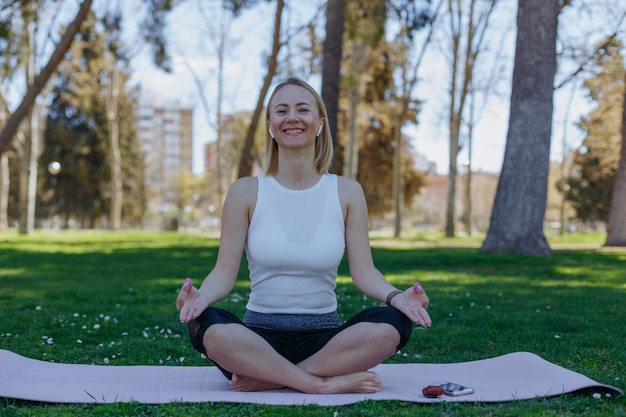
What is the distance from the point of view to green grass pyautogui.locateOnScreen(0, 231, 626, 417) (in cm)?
290

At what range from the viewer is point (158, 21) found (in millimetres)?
15453

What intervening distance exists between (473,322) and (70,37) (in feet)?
33.0

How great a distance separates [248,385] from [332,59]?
9425 millimetres

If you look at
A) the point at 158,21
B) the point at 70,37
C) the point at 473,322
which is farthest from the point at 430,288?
the point at 158,21

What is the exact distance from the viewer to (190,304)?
9.77ft

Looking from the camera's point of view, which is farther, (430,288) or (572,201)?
(572,201)

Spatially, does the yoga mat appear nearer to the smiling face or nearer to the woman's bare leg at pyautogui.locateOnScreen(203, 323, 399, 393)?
the woman's bare leg at pyautogui.locateOnScreen(203, 323, 399, 393)

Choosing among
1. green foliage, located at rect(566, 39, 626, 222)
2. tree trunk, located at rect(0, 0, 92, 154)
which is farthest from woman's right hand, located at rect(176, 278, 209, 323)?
green foliage, located at rect(566, 39, 626, 222)

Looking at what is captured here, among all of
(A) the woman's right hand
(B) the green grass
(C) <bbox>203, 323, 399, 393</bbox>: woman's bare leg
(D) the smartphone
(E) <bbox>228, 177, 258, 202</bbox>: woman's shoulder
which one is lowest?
(B) the green grass

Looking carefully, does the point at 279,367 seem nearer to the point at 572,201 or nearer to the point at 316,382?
the point at 316,382

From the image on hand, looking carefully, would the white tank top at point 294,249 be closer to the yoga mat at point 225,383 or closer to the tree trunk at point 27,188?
the yoga mat at point 225,383

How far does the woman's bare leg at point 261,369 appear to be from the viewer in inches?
119

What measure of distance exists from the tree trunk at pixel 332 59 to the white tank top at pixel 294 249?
27.8ft

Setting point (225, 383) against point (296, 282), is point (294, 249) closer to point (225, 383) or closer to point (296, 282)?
point (296, 282)
